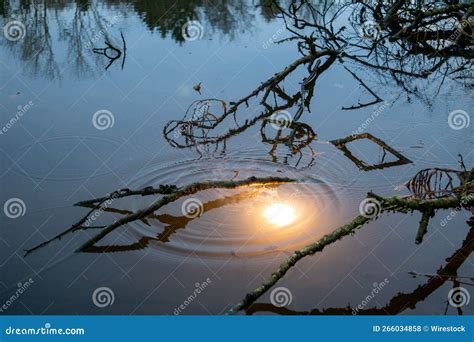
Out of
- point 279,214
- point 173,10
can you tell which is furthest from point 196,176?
point 173,10

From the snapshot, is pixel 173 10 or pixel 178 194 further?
pixel 173 10

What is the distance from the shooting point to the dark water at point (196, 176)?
316 cm

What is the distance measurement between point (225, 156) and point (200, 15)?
16.1 ft

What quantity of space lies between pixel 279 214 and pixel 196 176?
2.58 ft

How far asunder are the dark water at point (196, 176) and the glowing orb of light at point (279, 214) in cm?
6

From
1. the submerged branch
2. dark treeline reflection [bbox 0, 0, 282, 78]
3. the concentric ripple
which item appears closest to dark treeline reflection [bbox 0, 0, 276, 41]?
dark treeline reflection [bbox 0, 0, 282, 78]

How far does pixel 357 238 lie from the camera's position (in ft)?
11.6

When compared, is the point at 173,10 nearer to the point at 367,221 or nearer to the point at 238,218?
the point at 238,218

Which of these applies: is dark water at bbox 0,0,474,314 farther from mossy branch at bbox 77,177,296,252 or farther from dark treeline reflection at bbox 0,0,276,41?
dark treeline reflection at bbox 0,0,276,41

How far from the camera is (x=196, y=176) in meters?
4.29

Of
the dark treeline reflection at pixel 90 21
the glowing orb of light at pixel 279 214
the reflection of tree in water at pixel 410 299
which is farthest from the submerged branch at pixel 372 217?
the dark treeline reflection at pixel 90 21

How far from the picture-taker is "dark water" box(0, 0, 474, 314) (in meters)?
3.16

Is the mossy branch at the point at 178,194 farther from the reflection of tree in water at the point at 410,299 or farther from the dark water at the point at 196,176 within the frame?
the reflection of tree in water at the point at 410,299
